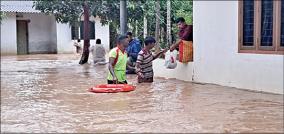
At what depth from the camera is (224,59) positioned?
11703 millimetres

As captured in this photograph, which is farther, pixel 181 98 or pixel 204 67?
pixel 204 67

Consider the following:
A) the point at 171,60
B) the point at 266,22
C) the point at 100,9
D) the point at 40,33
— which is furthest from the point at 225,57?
the point at 40,33

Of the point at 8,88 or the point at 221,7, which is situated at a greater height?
the point at 221,7

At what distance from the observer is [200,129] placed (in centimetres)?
693

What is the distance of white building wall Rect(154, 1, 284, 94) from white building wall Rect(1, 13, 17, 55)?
813 inches

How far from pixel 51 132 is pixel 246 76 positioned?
5.61 metres

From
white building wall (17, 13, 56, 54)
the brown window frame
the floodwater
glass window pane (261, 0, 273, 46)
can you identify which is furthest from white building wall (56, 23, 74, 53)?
glass window pane (261, 0, 273, 46)

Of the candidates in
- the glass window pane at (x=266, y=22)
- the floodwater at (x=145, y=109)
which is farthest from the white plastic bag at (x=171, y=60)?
the glass window pane at (x=266, y=22)

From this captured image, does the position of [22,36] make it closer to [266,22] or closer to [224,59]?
[224,59]

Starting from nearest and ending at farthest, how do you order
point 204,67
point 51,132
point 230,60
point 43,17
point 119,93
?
1. point 51,132
2. point 119,93
3. point 230,60
4. point 204,67
5. point 43,17

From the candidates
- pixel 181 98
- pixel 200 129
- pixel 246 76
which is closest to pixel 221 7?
pixel 246 76

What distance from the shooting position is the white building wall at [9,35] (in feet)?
103

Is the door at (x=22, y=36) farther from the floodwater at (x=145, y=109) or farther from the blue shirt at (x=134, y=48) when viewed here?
the floodwater at (x=145, y=109)

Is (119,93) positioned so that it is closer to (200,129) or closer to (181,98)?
(181,98)
